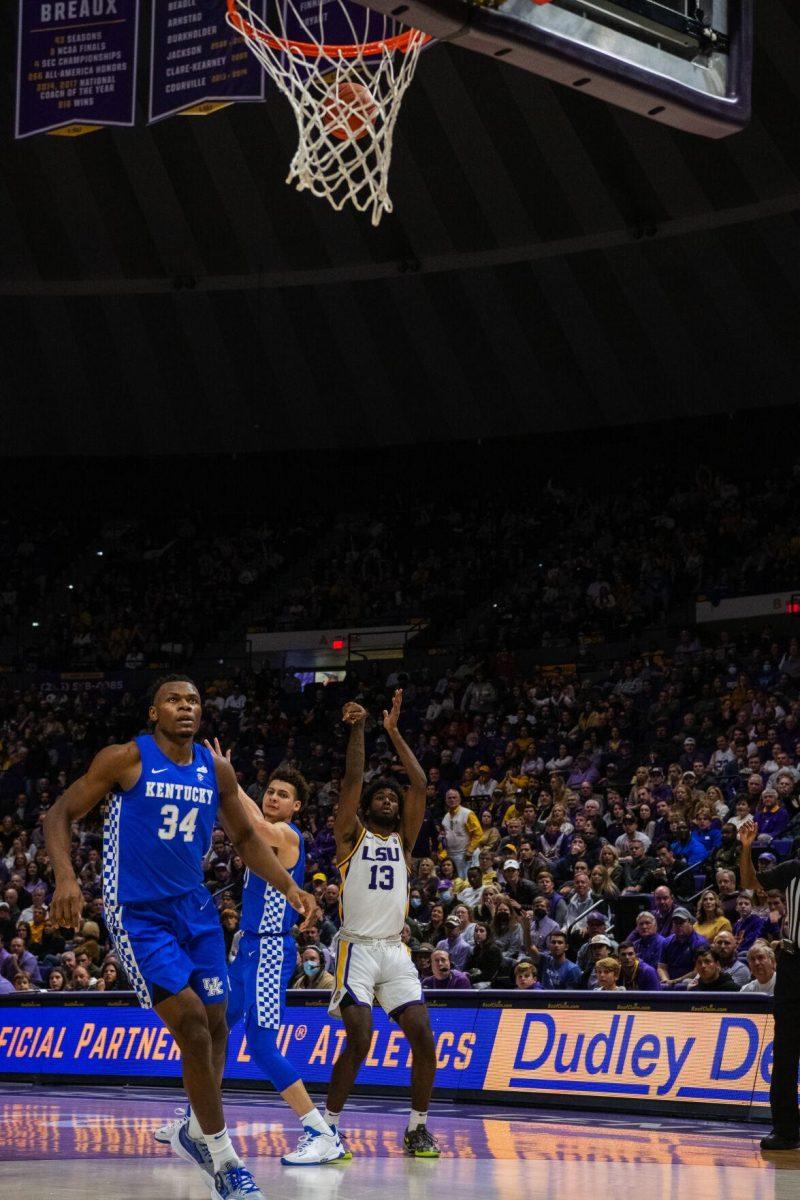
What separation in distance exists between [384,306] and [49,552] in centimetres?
963

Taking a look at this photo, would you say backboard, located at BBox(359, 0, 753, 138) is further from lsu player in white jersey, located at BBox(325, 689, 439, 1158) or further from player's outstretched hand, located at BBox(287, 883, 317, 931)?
player's outstretched hand, located at BBox(287, 883, 317, 931)

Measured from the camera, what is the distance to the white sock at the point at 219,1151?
253 inches

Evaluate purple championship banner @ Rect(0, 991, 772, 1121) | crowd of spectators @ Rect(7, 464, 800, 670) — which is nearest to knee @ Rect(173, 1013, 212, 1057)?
purple championship banner @ Rect(0, 991, 772, 1121)

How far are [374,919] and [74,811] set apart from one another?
10.2 ft

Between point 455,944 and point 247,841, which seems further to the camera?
point 455,944

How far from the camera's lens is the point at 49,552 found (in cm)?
3500

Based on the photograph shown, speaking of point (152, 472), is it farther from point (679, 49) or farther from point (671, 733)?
point (679, 49)

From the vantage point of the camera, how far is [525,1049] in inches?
487

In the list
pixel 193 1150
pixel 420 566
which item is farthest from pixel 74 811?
pixel 420 566

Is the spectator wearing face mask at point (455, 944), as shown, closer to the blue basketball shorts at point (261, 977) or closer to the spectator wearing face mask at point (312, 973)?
the spectator wearing face mask at point (312, 973)

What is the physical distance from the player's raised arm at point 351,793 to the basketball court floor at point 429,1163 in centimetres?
179

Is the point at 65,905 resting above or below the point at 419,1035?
above

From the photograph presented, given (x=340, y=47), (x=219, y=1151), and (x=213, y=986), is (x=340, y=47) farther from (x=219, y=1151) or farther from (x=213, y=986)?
(x=219, y=1151)

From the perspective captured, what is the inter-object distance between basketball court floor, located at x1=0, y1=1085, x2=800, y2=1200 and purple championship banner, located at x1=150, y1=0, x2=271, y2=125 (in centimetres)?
1081
